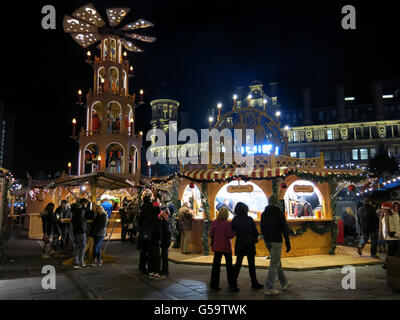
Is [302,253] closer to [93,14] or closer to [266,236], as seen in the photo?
[266,236]

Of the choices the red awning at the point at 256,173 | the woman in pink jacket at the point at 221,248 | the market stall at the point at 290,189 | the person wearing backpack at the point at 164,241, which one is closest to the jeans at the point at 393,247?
the market stall at the point at 290,189

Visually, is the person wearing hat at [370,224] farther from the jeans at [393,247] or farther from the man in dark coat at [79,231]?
the man in dark coat at [79,231]

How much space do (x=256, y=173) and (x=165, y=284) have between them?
5557 mm

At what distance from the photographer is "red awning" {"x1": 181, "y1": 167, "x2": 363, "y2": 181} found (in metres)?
11.3

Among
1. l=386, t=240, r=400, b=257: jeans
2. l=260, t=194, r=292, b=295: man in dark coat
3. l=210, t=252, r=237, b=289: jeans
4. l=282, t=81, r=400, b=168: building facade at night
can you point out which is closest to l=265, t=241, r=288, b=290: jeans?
l=260, t=194, r=292, b=295: man in dark coat

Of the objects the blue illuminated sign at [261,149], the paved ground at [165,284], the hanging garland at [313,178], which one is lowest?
the paved ground at [165,284]

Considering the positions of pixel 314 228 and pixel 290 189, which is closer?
pixel 314 228

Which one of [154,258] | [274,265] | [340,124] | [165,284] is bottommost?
[165,284]

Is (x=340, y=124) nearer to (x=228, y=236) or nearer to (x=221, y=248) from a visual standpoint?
(x=228, y=236)

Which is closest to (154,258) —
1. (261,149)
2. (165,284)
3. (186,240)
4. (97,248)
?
(165,284)

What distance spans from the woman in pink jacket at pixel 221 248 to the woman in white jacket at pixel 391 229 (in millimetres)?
4885

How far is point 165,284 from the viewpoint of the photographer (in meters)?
7.27

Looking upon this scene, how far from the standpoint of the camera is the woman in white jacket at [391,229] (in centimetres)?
863
